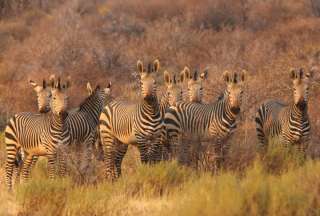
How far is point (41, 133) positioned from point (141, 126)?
1.57 meters

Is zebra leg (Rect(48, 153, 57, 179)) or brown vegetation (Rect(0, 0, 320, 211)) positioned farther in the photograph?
brown vegetation (Rect(0, 0, 320, 211))

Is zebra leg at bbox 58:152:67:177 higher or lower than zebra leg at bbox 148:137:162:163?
lower

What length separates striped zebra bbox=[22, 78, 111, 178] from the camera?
39.6 ft

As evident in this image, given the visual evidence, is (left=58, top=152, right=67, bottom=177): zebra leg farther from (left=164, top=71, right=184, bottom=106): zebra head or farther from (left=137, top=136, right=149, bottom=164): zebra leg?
(left=164, top=71, right=184, bottom=106): zebra head

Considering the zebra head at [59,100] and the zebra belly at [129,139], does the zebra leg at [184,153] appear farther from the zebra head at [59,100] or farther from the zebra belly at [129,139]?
the zebra head at [59,100]

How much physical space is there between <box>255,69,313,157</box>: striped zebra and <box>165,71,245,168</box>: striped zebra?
70 centimetres

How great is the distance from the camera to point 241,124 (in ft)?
52.5

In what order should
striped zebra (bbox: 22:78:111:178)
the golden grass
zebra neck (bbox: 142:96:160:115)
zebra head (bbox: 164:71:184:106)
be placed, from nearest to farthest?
the golden grass, zebra neck (bbox: 142:96:160:115), striped zebra (bbox: 22:78:111:178), zebra head (bbox: 164:71:184:106)

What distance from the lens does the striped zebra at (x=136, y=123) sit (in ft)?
39.3

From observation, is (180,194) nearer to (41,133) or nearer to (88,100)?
(41,133)

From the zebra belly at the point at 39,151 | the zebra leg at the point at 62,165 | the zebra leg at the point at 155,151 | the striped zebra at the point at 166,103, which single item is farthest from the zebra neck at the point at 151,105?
the zebra belly at the point at 39,151

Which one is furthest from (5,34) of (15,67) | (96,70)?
(96,70)

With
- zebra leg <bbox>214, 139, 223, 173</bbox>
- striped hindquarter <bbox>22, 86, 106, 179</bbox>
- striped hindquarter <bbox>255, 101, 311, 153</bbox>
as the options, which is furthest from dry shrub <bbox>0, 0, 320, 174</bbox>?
striped hindquarter <bbox>22, 86, 106, 179</bbox>

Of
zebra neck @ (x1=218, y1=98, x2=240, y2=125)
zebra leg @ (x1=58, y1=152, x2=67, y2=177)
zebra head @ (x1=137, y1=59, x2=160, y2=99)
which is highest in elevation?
zebra head @ (x1=137, y1=59, x2=160, y2=99)
